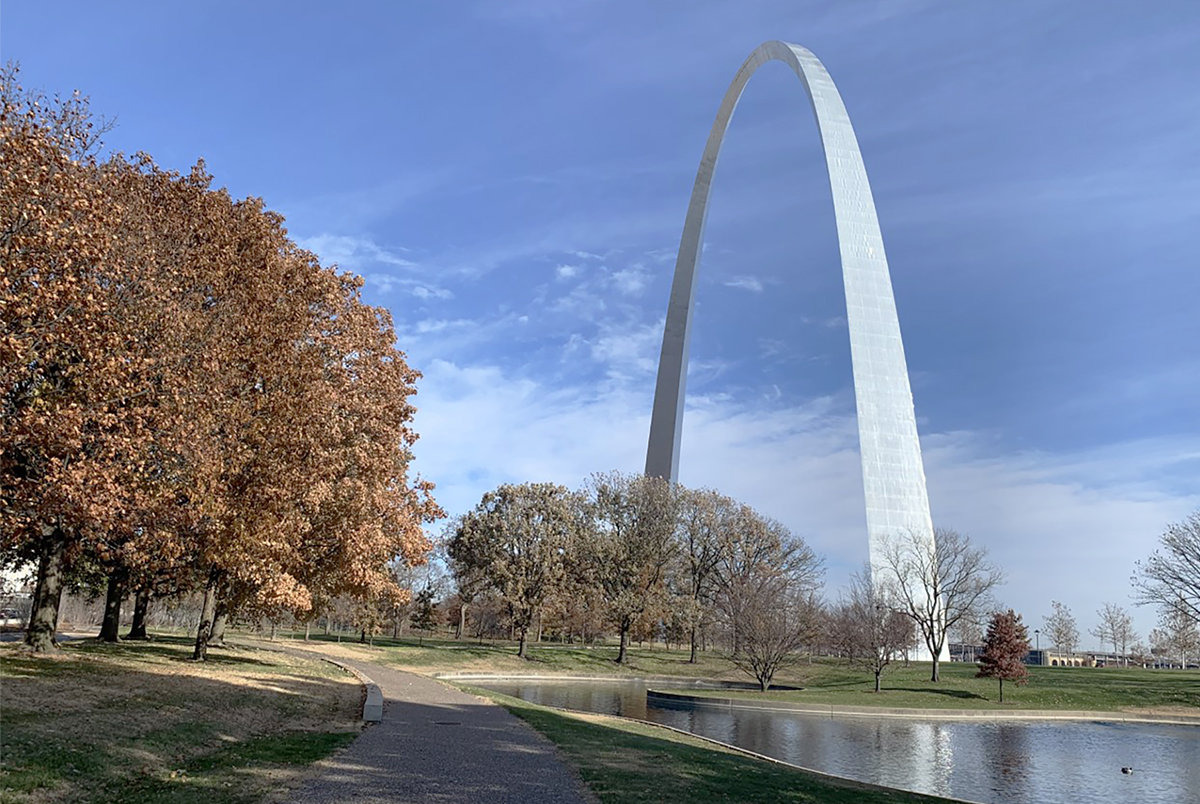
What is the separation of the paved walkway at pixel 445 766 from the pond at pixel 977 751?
19.3ft

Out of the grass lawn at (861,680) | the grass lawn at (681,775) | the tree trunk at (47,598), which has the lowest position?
the grass lawn at (861,680)

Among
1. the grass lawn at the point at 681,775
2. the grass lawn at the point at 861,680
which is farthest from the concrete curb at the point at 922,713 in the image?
the grass lawn at the point at 681,775

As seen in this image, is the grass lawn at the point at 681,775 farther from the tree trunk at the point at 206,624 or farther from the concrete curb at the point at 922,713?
the tree trunk at the point at 206,624

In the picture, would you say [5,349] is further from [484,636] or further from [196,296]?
[484,636]

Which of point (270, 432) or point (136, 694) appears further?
point (270, 432)

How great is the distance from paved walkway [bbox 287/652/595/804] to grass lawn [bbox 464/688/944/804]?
1.22ft

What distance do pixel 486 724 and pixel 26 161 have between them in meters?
Result: 11.4

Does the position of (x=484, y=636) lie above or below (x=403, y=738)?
below

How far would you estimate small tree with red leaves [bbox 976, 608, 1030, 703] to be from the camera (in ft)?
102

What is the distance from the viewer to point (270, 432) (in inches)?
717

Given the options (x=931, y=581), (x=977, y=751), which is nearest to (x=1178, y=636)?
(x=931, y=581)

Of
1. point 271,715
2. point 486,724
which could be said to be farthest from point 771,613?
point 271,715

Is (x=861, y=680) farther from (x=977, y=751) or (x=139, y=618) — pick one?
(x=139, y=618)

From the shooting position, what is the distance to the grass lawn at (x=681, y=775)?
32.6ft
